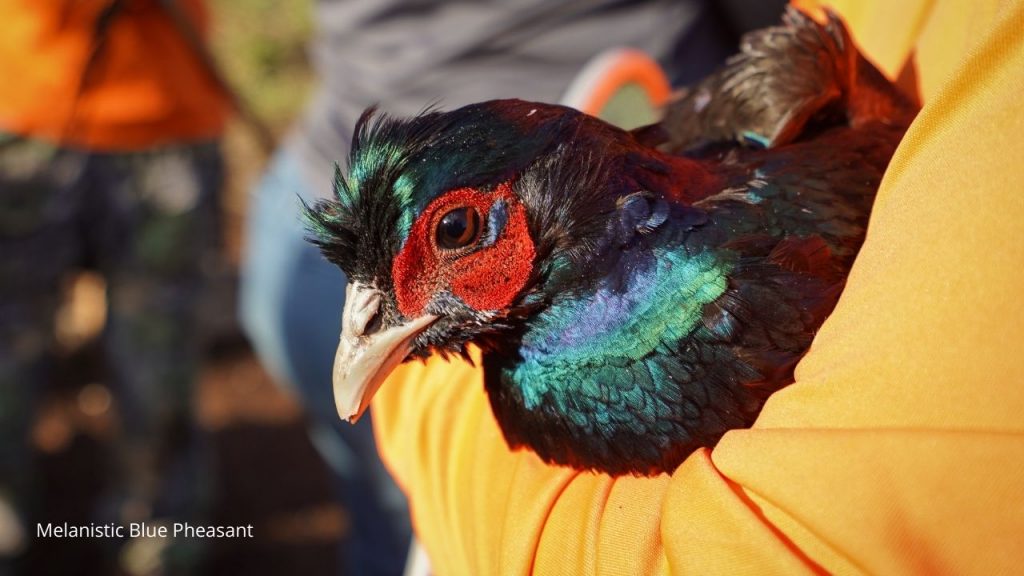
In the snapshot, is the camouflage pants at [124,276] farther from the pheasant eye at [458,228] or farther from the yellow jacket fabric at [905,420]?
the yellow jacket fabric at [905,420]

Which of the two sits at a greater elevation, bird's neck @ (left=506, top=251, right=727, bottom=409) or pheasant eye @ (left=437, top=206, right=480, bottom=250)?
pheasant eye @ (left=437, top=206, right=480, bottom=250)

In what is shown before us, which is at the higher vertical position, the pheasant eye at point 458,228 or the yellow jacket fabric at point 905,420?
the pheasant eye at point 458,228

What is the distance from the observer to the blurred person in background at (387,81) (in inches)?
89.0

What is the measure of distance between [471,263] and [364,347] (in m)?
0.23

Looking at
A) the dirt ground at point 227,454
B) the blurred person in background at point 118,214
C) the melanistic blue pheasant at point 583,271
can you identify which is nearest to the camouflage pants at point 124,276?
the blurred person in background at point 118,214

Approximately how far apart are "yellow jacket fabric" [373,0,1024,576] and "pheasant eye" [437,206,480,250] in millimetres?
451

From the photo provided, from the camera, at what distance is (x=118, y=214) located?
131 inches

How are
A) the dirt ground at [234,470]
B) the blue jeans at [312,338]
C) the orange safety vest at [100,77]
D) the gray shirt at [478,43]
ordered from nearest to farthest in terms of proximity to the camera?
1. the gray shirt at [478,43]
2. the blue jeans at [312,338]
3. the orange safety vest at [100,77]
4. the dirt ground at [234,470]

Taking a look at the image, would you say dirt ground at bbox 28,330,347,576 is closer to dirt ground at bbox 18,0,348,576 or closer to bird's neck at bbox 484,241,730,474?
dirt ground at bbox 18,0,348,576

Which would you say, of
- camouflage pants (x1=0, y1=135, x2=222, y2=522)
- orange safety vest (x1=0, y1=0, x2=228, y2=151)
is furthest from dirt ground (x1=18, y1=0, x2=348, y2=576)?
orange safety vest (x1=0, y1=0, x2=228, y2=151)

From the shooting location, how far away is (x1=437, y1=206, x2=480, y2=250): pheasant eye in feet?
4.37

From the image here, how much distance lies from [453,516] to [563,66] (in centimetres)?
129

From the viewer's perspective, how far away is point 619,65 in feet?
6.22

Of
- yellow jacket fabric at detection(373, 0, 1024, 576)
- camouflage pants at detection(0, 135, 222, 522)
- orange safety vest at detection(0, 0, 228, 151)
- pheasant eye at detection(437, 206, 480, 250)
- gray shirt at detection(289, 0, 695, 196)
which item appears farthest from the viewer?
camouflage pants at detection(0, 135, 222, 522)
